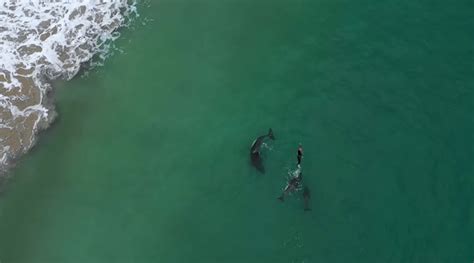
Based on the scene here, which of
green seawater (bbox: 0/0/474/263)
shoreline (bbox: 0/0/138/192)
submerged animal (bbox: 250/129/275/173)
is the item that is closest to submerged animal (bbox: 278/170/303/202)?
green seawater (bbox: 0/0/474/263)

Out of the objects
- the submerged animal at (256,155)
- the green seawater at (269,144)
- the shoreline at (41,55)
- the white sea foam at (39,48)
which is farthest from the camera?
the white sea foam at (39,48)

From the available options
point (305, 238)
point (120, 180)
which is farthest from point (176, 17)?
point (305, 238)

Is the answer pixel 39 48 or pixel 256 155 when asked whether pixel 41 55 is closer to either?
pixel 39 48

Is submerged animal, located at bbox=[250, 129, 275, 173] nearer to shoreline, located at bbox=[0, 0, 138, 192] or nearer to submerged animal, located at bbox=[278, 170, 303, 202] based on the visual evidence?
submerged animal, located at bbox=[278, 170, 303, 202]

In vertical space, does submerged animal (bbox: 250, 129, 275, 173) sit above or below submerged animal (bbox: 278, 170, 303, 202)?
above

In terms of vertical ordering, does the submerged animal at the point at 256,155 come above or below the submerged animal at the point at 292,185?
above

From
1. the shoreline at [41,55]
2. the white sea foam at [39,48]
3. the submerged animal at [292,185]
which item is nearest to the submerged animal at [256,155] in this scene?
the submerged animal at [292,185]

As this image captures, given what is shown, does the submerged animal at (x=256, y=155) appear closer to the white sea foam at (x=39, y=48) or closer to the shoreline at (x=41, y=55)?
the shoreline at (x=41, y=55)

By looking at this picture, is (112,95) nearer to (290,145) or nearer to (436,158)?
(290,145)
